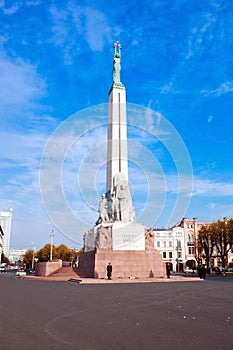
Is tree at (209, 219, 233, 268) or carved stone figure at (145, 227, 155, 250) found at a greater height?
tree at (209, 219, 233, 268)

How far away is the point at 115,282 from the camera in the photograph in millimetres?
22641

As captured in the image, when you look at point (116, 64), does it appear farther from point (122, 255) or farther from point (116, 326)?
point (116, 326)

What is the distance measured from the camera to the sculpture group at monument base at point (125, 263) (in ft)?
87.7

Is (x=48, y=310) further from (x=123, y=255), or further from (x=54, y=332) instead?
(x=123, y=255)

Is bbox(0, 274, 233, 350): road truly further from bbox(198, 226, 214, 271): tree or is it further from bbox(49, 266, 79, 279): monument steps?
bbox(198, 226, 214, 271): tree

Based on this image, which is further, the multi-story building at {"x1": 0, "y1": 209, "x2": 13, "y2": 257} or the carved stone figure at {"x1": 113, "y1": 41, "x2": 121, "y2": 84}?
the multi-story building at {"x1": 0, "y1": 209, "x2": 13, "y2": 257}

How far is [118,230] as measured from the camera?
29.1 m

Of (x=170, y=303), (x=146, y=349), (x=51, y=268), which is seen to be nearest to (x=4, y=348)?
(x=146, y=349)

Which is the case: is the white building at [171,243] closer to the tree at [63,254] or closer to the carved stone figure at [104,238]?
the tree at [63,254]

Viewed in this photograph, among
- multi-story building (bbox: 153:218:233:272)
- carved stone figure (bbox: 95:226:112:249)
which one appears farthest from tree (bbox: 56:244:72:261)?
carved stone figure (bbox: 95:226:112:249)

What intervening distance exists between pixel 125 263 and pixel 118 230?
298cm

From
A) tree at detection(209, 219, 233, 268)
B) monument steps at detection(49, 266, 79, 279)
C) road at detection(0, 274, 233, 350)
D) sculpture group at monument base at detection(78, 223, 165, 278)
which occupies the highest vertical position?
tree at detection(209, 219, 233, 268)

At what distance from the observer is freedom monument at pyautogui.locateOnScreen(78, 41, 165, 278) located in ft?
89.6

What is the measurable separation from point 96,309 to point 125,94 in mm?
29036
